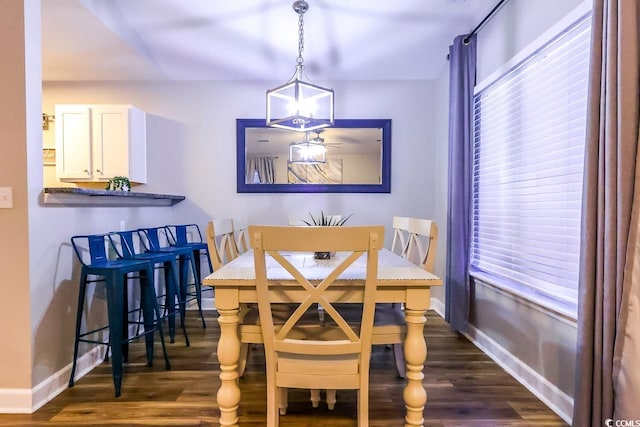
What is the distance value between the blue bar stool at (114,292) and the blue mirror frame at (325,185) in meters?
1.52

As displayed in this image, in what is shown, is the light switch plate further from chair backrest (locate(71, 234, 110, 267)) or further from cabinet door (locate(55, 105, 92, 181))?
cabinet door (locate(55, 105, 92, 181))

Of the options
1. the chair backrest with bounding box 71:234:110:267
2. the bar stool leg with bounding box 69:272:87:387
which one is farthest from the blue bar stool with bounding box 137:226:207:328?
the bar stool leg with bounding box 69:272:87:387

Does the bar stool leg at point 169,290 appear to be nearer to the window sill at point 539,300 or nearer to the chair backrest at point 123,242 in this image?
the chair backrest at point 123,242

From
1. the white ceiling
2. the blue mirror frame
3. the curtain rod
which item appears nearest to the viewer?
the curtain rod

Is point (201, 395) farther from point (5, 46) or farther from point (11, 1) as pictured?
point (11, 1)

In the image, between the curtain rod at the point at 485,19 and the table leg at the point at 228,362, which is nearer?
the table leg at the point at 228,362

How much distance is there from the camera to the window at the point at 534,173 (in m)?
1.71

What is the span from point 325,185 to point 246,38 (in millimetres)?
1565

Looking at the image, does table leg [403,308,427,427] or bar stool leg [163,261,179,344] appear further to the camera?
bar stool leg [163,261,179,344]

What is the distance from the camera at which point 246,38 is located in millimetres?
2934

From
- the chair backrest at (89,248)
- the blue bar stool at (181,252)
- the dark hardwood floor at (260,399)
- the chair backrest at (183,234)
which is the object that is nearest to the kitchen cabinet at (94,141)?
the chair backrest at (183,234)

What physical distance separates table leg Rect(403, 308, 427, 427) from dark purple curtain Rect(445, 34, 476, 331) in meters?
1.40

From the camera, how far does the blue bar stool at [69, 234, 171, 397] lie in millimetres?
1877

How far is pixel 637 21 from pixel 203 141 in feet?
11.0
